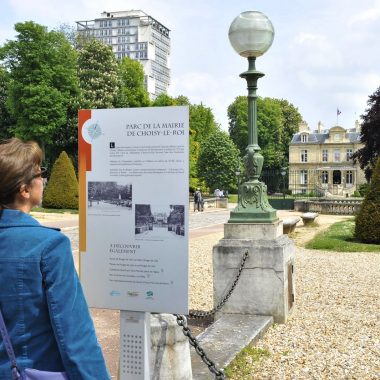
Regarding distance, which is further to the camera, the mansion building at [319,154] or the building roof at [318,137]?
the building roof at [318,137]

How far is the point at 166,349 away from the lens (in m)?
3.81

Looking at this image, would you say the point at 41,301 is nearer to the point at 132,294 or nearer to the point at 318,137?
the point at 132,294

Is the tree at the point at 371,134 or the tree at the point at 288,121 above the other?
the tree at the point at 288,121

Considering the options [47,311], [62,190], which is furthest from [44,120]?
[47,311]

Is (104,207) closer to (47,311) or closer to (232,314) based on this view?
(47,311)

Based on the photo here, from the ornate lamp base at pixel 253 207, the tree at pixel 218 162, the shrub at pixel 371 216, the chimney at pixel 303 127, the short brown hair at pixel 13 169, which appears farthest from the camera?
the chimney at pixel 303 127

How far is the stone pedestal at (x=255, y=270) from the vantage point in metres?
6.25

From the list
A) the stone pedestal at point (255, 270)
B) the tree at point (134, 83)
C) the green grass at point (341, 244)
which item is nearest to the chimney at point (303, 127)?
the tree at point (134, 83)

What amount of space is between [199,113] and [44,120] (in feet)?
100

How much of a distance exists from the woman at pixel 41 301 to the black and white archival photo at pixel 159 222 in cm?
133

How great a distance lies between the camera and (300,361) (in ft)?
17.1

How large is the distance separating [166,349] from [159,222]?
1029 mm

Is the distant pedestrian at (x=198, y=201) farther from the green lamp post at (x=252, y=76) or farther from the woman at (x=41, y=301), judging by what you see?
the woman at (x=41, y=301)

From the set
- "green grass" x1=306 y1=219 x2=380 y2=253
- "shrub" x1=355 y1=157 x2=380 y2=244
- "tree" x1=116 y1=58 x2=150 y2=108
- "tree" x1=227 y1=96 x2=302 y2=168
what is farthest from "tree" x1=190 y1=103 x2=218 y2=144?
"shrub" x1=355 y1=157 x2=380 y2=244
